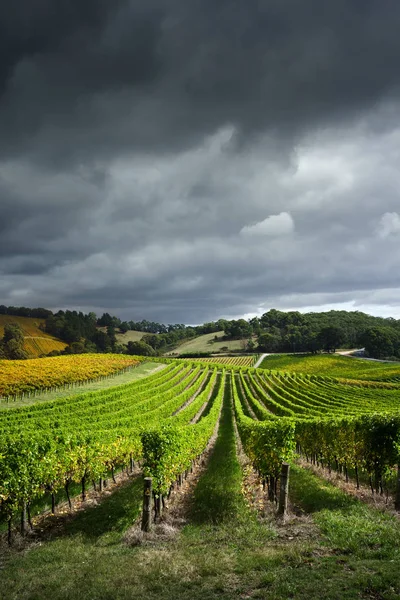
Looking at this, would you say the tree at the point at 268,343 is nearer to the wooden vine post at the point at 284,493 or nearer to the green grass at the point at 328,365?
the green grass at the point at 328,365

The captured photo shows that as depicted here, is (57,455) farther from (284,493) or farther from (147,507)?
(284,493)

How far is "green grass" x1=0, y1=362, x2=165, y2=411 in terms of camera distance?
5202cm

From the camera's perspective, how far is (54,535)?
46.9 feet

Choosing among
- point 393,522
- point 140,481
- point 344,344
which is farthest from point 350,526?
point 344,344

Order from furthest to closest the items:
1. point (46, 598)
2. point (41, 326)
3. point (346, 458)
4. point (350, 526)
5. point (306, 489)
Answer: point (41, 326), point (346, 458), point (306, 489), point (350, 526), point (46, 598)

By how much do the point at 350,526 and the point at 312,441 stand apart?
12.5 meters

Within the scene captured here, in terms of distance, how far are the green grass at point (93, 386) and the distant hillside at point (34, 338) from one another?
68.7 metres

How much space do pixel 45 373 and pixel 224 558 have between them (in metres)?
62.8

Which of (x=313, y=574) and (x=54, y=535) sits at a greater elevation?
(x=313, y=574)

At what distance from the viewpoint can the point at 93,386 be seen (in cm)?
6769

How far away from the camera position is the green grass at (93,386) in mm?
52016

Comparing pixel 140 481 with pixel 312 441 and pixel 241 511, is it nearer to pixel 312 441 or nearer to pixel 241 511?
pixel 241 511

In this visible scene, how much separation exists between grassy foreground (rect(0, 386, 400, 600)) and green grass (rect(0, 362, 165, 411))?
4190 cm

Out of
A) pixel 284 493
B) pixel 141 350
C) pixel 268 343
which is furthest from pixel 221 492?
pixel 268 343
